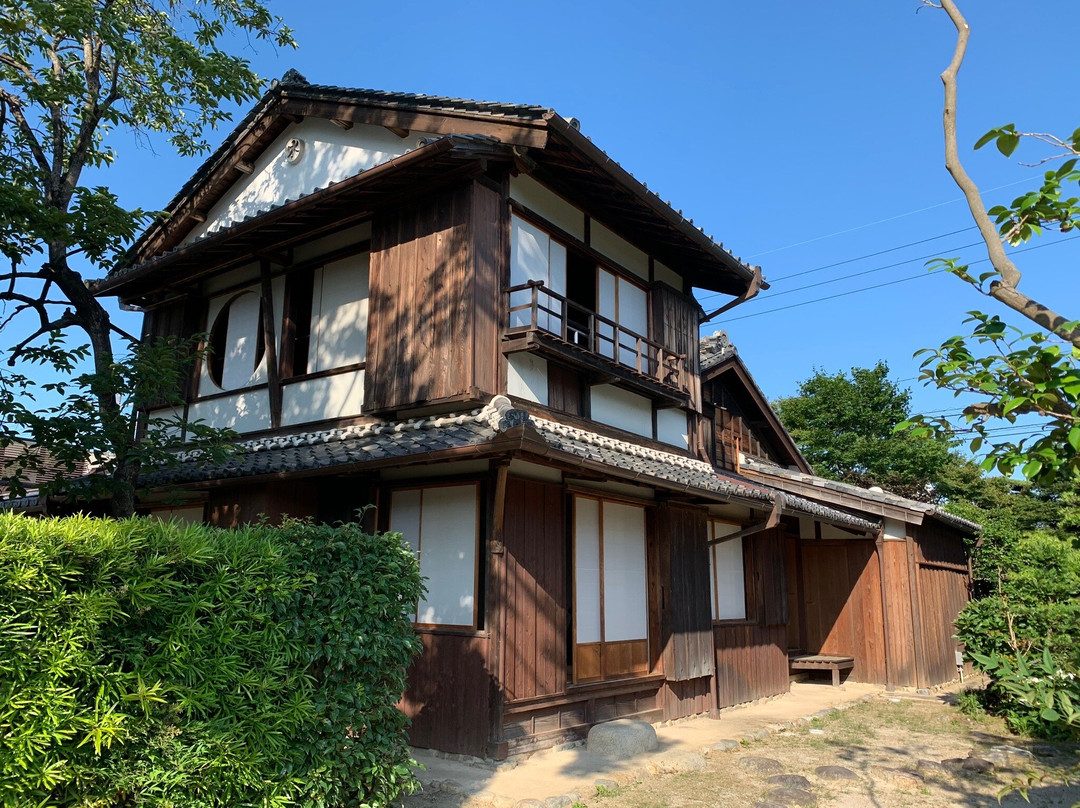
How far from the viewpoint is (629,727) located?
8547mm

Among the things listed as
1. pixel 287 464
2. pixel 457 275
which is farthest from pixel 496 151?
pixel 287 464

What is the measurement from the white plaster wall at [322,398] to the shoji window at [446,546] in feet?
5.33

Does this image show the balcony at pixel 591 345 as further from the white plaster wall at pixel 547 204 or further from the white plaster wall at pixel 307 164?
the white plaster wall at pixel 307 164

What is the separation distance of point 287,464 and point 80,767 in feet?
15.5

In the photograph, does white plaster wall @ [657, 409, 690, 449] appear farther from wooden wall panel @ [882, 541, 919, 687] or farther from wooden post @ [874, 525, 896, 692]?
wooden wall panel @ [882, 541, 919, 687]

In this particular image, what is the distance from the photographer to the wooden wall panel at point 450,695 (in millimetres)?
7672

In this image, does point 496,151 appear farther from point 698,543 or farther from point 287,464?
point 698,543

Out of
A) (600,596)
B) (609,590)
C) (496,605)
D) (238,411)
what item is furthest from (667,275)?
(238,411)

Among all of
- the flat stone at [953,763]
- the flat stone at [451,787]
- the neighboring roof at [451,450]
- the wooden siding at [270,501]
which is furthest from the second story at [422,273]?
the flat stone at [953,763]

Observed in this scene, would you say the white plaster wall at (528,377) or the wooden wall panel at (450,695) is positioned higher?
the white plaster wall at (528,377)

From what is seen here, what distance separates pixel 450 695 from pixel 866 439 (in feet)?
82.8

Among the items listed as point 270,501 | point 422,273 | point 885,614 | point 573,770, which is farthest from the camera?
point 885,614

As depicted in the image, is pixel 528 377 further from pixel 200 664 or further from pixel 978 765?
pixel 978 765

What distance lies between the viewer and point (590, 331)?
10023 millimetres
